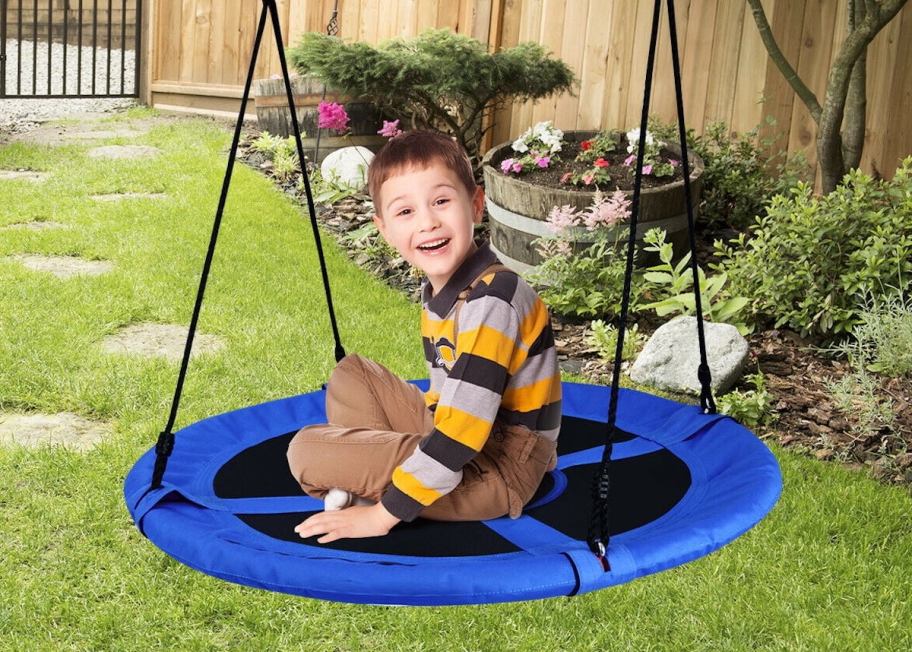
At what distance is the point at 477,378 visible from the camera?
1.60m

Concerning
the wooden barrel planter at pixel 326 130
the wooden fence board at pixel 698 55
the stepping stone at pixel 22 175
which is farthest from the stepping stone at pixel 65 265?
the wooden fence board at pixel 698 55

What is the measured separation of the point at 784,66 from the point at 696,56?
0.73 metres

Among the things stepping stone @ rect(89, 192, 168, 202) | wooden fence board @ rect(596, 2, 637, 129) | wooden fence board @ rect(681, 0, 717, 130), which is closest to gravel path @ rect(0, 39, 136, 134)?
stepping stone @ rect(89, 192, 168, 202)

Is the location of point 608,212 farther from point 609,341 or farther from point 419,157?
point 419,157

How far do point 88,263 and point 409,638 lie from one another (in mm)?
2842

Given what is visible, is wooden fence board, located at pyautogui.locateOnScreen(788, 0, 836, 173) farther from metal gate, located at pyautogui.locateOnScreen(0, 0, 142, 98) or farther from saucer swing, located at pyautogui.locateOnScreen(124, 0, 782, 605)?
metal gate, located at pyautogui.locateOnScreen(0, 0, 142, 98)

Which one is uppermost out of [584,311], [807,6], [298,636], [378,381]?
[807,6]

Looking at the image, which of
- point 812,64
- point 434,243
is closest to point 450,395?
point 434,243

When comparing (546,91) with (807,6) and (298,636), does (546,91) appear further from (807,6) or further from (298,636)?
(298,636)

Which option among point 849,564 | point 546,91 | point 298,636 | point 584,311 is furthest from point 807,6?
point 298,636

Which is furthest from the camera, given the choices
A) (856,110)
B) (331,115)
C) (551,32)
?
(551,32)

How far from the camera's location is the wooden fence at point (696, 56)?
4379 mm

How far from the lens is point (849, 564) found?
8.11ft

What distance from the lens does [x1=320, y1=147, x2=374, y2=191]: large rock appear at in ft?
18.8
